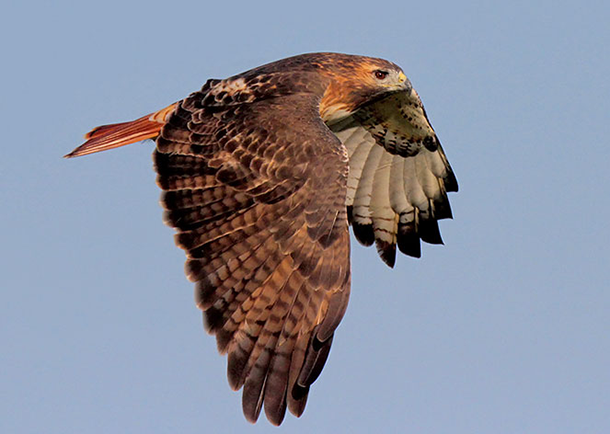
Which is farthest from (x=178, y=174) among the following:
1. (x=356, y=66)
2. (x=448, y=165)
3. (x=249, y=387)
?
(x=448, y=165)

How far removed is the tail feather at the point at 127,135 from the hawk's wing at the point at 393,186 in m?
1.96

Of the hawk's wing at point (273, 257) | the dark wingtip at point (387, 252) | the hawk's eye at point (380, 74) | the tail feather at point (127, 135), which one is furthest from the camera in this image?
the dark wingtip at point (387, 252)

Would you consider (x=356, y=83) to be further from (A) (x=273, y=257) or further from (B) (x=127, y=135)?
(A) (x=273, y=257)

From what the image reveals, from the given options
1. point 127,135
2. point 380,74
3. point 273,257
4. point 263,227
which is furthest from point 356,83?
point 273,257

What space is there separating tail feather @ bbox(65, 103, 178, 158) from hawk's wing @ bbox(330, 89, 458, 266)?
77.3 inches

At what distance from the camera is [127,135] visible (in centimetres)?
929

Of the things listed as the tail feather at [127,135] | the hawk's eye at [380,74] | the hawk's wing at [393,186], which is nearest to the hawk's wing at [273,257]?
the tail feather at [127,135]

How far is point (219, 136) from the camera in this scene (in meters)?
8.34

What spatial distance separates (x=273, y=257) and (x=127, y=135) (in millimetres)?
2136

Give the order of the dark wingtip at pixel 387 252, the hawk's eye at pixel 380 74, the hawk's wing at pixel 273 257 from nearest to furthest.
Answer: the hawk's wing at pixel 273 257
the hawk's eye at pixel 380 74
the dark wingtip at pixel 387 252

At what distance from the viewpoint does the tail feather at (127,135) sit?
9.27 m

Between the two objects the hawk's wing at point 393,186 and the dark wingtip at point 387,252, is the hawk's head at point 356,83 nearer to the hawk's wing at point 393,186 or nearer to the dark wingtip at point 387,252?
the hawk's wing at point 393,186

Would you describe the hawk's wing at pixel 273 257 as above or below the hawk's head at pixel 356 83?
below

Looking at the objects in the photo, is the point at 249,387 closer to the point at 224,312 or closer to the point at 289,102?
the point at 224,312
